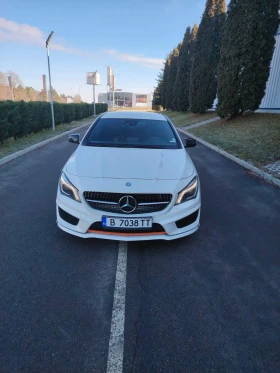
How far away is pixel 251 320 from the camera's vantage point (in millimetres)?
2193

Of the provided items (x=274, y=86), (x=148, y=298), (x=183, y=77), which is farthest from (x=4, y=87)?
(x=148, y=298)

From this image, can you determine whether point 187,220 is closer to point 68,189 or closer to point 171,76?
point 68,189

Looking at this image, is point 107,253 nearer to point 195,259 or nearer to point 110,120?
point 195,259

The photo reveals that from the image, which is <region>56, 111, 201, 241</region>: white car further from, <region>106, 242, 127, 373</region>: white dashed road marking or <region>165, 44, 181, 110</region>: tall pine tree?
<region>165, 44, 181, 110</region>: tall pine tree

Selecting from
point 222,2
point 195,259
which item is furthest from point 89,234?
point 222,2

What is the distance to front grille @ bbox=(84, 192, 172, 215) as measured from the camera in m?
2.83

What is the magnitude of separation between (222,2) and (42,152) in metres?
20.6

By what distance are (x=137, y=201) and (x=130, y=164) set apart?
0.62 meters

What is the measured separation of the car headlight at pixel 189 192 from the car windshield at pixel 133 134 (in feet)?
3.43

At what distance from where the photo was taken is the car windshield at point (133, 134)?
13.3 feet

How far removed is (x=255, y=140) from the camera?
406 inches

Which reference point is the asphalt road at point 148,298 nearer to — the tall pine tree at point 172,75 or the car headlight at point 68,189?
the car headlight at point 68,189

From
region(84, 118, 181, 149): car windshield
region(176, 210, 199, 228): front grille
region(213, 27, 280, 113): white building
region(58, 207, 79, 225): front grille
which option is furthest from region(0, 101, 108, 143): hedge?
region(213, 27, 280, 113): white building

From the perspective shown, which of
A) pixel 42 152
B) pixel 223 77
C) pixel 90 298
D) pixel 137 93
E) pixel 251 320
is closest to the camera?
pixel 251 320
